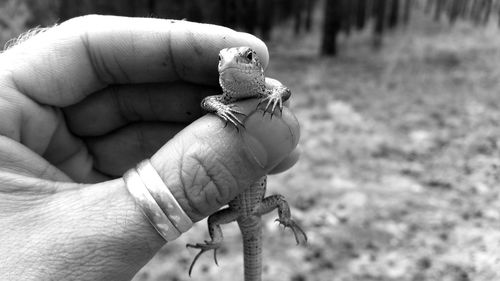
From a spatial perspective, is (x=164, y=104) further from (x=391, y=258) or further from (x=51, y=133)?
(x=391, y=258)

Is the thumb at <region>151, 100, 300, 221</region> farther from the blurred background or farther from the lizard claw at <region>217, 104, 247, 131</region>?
the blurred background

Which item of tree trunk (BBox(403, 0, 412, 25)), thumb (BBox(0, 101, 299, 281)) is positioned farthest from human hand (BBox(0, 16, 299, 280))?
tree trunk (BBox(403, 0, 412, 25))

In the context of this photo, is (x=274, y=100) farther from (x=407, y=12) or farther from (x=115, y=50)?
(x=407, y=12)

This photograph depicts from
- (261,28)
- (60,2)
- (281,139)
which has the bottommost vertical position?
(261,28)

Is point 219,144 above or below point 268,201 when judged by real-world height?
above

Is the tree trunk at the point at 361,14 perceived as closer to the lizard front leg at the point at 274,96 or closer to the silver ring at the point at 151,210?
the lizard front leg at the point at 274,96

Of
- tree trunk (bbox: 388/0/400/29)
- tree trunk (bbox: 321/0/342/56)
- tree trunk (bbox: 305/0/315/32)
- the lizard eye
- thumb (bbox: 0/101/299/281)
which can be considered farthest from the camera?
tree trunk (bbox: 305/0/315/32)

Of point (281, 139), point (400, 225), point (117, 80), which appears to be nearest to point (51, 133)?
point (117, 80)
